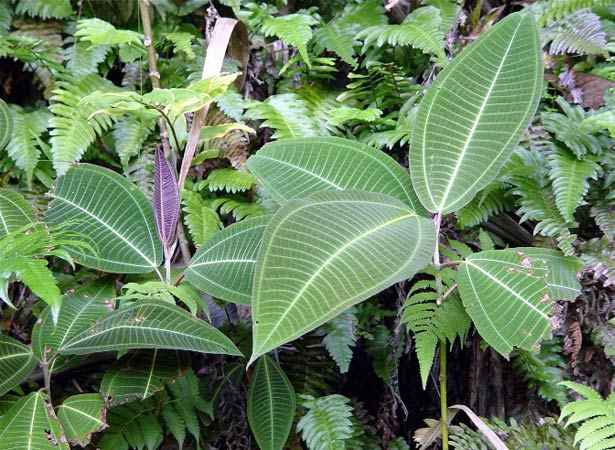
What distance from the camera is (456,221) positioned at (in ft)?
6.91

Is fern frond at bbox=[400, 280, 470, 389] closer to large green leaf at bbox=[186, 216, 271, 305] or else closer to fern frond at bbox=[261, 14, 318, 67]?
large green leaf at bbox=[186, 216, 271, 305]

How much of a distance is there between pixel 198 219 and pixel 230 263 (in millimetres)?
488

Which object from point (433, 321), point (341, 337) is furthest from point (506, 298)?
point (341, 337)

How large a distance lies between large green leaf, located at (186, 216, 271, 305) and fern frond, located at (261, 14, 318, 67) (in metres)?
0.89

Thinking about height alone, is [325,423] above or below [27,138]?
below

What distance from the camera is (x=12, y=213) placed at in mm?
1661

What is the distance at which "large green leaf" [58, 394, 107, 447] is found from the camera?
149cm

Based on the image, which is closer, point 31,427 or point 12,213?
point 31,427

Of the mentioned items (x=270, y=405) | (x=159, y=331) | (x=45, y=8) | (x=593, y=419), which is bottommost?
(x=270, y=405)

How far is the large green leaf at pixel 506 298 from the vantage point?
137cm

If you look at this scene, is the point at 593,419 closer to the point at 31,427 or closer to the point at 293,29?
the point at 31,427

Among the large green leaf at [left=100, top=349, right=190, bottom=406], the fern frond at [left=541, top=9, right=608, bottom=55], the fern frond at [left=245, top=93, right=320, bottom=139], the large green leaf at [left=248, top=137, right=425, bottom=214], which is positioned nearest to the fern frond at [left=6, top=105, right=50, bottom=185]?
the fern frond at [left=245, top=93, right=320, bottom=139]

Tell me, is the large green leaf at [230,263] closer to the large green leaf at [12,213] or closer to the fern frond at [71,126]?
the large green leaf at [12,213]

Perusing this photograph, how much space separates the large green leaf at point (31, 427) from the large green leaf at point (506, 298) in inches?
39.9
